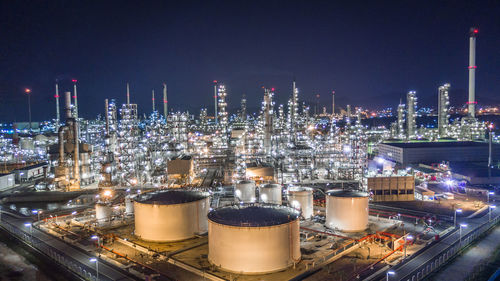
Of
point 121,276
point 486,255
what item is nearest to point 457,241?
point 486,255

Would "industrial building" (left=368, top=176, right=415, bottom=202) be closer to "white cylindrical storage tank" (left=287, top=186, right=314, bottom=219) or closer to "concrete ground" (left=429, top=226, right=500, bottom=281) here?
"white cylindrical storage tank" (left=287, top=186, right=314, bottom=219)

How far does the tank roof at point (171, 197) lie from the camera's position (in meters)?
19.1

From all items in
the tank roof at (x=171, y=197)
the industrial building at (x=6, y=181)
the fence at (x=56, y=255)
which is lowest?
the fence at (x=56, y=255)

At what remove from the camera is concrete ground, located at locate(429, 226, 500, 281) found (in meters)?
14.9

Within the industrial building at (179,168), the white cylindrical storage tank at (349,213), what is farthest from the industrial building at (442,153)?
the white cylindrical storage tank at (349,213)

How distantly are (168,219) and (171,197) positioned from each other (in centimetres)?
165

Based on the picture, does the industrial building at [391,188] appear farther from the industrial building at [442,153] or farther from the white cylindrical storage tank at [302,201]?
the industrial building at [442,153]

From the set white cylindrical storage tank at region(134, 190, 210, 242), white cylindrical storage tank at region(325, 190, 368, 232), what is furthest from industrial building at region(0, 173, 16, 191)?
white cylindrical storage tank at region(325, 190, 368, 232)

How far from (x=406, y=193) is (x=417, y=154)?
66.9 feet

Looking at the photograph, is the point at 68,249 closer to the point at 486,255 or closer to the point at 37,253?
the point at 37,253

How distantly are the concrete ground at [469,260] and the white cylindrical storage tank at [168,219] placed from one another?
38.3 feet

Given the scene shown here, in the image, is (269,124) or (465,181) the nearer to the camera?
(465,181)

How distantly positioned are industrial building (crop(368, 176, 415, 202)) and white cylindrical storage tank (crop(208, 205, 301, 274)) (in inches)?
577

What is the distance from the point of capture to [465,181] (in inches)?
Answer: 1319
